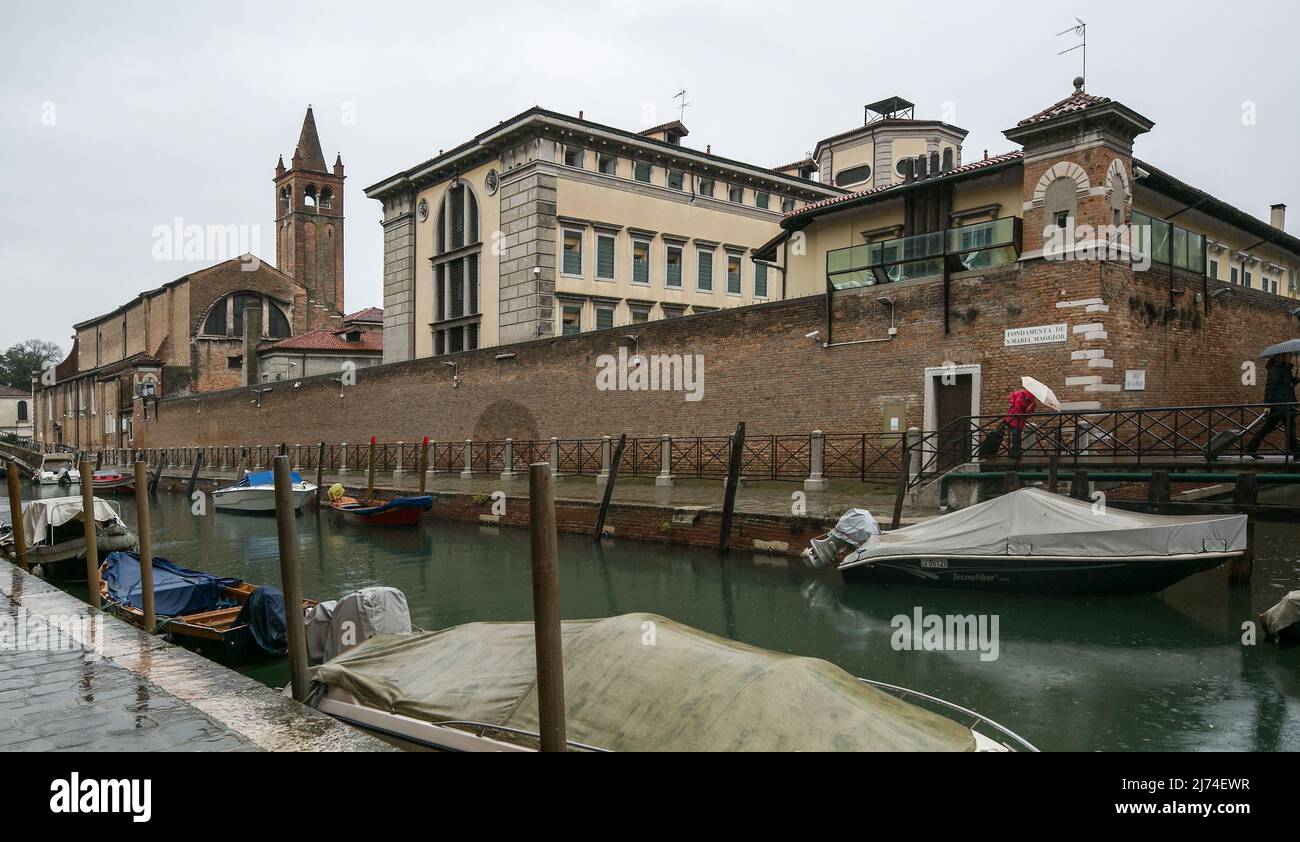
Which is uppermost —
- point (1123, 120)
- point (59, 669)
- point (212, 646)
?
point (1123, 120)

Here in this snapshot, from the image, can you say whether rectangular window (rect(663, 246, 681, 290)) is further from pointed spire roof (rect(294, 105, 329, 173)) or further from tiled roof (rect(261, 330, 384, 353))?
pointed spire roof (rect(294, 105, 329, 173))

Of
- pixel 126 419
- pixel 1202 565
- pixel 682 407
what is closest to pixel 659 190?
pixel 682 407

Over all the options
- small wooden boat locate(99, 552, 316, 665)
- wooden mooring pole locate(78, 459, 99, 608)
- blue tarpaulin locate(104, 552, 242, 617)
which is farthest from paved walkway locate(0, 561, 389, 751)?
blue tarpaulin locate(104, 552, 242, 617)

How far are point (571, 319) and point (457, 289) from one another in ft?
18.1

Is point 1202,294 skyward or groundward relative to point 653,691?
skyward

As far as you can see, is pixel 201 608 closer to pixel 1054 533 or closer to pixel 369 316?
pixel 1054 533

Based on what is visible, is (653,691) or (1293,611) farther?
(1293,611)

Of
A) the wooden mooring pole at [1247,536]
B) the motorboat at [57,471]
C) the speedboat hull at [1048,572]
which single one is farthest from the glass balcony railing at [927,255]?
the motorboat at [57,471]

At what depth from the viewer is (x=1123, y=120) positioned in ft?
47.3

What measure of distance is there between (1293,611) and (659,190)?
81.3ft

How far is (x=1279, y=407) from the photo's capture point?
12.0 meters
